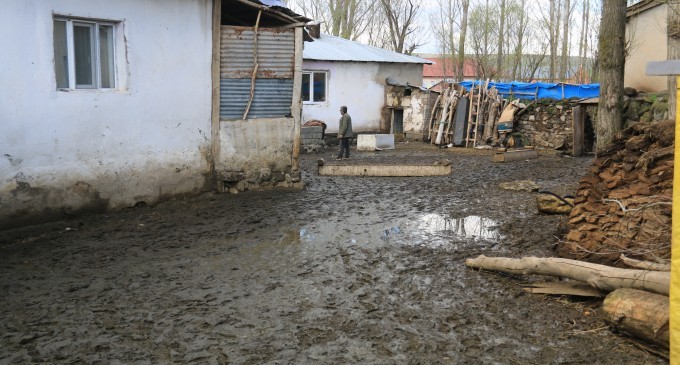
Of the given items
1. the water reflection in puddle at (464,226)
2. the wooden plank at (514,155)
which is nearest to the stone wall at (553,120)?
the wooden plank at (514,155)

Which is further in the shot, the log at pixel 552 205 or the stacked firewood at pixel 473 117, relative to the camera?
the stacked firewood at pixel 473 117

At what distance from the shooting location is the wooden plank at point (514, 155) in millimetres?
18422

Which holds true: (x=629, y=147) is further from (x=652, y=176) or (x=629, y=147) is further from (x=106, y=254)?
(x=106, y=254)

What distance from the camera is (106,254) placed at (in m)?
7.88

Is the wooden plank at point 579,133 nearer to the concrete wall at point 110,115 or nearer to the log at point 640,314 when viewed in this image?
the concrete wall at point 110,115

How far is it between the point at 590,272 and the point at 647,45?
57.7 ft

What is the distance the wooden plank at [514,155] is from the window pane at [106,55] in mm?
11493

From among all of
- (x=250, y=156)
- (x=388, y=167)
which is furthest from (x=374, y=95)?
(x=250, y=156)

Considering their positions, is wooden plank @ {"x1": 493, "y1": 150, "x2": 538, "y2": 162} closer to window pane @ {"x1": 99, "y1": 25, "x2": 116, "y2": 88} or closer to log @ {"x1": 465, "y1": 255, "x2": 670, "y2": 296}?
window pane @ {"x1": 99, "y1": 25, "x2": 116, "y2": 88}

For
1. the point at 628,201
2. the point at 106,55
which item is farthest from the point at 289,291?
the point at 106,55

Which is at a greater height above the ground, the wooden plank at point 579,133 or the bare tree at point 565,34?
the bare tree at point 565,34

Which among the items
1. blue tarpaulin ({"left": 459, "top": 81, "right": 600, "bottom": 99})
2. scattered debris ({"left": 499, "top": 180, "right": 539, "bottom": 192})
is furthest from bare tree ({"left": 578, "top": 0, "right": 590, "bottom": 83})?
scattered debris ({"left": 499, "top": 180, "right": 539, "bottom": 192})

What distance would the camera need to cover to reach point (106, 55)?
32.7 feet

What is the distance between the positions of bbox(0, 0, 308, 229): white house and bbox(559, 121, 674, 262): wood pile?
6.25 metres
